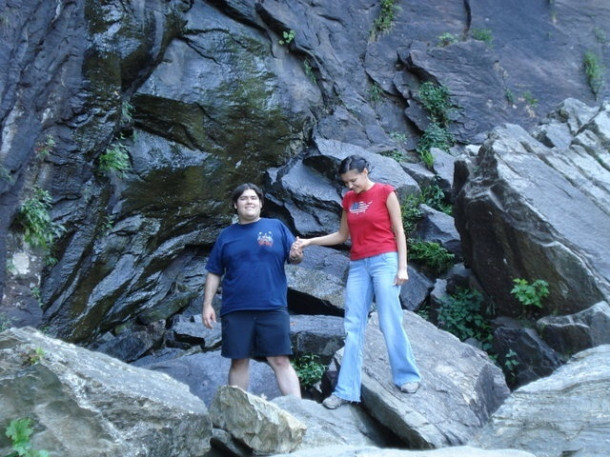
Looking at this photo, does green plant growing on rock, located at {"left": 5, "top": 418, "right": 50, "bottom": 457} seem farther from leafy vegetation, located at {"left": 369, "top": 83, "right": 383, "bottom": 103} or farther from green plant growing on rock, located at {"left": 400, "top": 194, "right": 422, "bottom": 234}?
leafy vegetation, located at {"left": 369, "top": 83, "right": 383, "bottom": 103}

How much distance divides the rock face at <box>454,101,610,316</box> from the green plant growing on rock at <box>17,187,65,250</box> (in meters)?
4.64

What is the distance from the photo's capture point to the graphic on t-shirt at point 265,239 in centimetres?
522

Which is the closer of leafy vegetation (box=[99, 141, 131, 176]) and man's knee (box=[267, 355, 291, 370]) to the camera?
man's knee (box=[267, 355, 291, 370])

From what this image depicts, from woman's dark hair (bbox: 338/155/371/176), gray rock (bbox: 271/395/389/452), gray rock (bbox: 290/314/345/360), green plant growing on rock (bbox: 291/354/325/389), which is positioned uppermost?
woman's dark hair (bbox: 338/155/371/176)

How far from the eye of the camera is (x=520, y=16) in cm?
1700

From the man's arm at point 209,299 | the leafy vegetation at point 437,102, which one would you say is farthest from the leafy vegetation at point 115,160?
the leafy vegetation at point 437,102

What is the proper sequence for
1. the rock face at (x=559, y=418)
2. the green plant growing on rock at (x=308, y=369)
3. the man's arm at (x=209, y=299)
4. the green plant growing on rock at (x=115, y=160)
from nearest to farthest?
the rock face at (x=559, y=418) < the man's arm at (x=209, y=299) < the green plant growing on rock at (x=308, y=369) < the green plant growing on rock at (x=115, y=160)

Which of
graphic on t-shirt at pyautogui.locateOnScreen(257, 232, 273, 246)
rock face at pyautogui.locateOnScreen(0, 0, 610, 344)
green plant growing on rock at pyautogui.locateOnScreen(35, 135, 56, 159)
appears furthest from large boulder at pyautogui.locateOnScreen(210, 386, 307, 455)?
green plant growing on rock at pyautogui.locateOnScreen(35, 135, 56, 159)

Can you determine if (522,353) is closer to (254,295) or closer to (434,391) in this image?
(434,391)

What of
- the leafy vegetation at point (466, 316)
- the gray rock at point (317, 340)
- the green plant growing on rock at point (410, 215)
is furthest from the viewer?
the green plant growing on rock at point (410, 215)

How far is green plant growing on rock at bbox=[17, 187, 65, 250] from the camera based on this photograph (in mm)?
7488

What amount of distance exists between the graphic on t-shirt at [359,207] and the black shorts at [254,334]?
88 centimetres

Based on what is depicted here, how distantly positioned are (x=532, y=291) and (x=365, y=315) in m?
3.04

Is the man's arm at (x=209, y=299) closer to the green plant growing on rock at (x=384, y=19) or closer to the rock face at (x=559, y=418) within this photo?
the rock face at (x=559, y=418)
